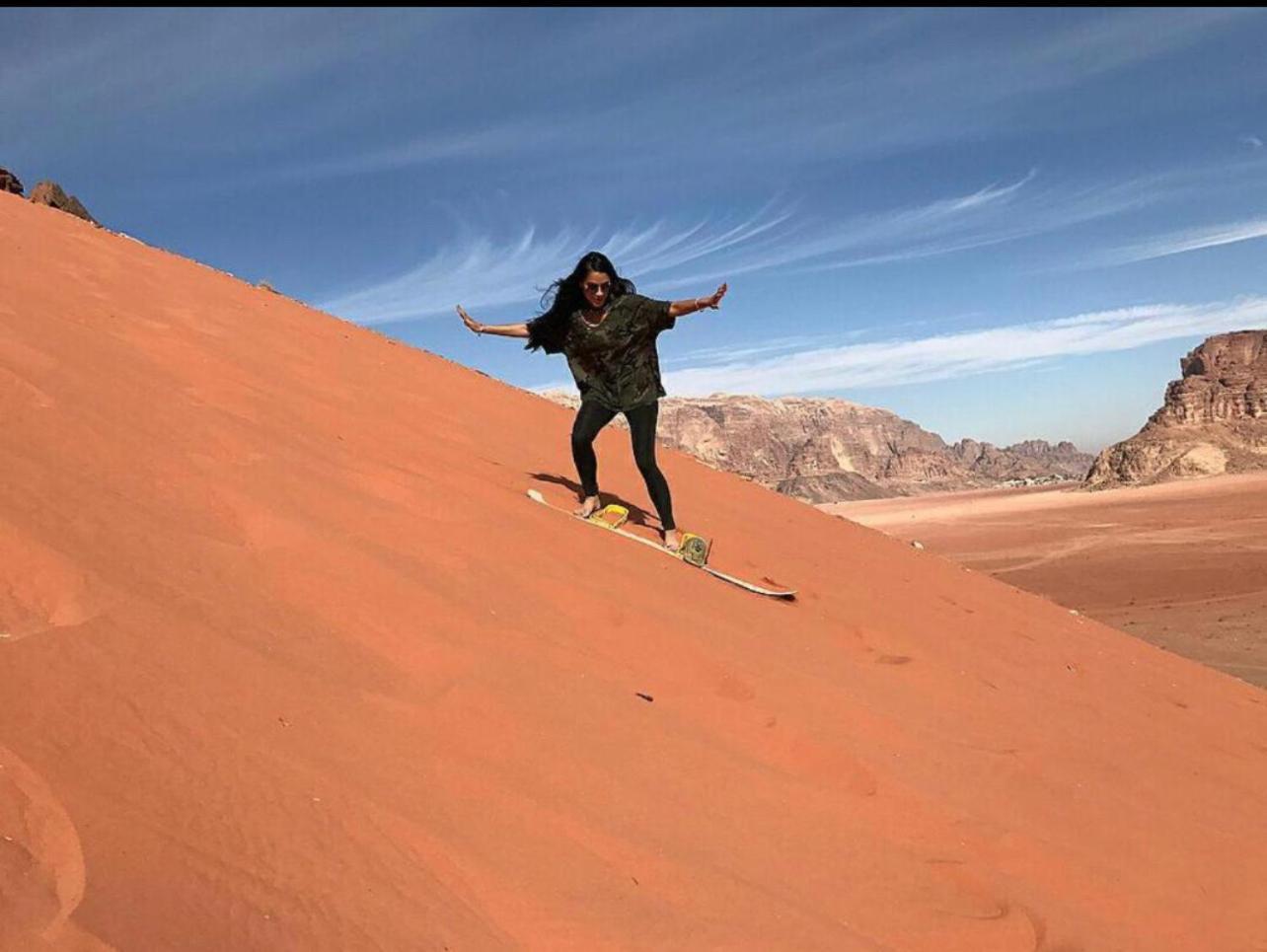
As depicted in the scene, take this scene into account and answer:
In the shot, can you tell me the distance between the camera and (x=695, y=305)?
470 cm

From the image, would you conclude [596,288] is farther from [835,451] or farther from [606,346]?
[835,451]

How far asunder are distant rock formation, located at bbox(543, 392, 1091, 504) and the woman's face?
94.3 meters

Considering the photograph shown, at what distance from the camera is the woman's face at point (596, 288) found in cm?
496

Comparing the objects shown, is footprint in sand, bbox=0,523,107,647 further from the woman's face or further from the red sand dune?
the woman's face

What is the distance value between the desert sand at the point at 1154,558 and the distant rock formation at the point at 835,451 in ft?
198

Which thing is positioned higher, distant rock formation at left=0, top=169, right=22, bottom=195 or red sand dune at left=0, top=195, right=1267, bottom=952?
distant rock formation at left=0, top=169, right=22, bottom=195

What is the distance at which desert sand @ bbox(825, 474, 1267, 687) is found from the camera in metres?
13.8

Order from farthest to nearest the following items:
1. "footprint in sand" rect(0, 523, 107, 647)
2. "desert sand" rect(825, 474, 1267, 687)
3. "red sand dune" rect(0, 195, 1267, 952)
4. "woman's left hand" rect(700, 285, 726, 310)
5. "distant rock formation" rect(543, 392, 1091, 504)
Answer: "distant rock formation" rect(543, 392, 1091, 504) < "desert sand" rect(825, 474, 1267, 687) < "woman's left hand" rect(700, 285, 726, 310) < "footprint in sand" rect(0, 523, 107, 647) < "red sand dune" rect(0, 195, 1267, 952)

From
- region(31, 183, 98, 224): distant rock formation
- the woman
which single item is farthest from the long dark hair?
region(31, 183, 98, 224): distant rock formation

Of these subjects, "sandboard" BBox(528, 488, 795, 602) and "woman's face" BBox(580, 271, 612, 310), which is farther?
"woman's face" BBox(580, 271, 612, 310)

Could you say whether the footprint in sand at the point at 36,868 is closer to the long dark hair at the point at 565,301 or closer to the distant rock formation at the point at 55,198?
the long dark hair at the point at 565,301

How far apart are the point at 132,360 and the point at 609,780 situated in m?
3.65

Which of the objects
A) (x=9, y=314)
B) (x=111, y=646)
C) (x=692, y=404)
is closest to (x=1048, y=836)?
(x=111, y=646)

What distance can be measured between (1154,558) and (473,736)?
25091 mm
